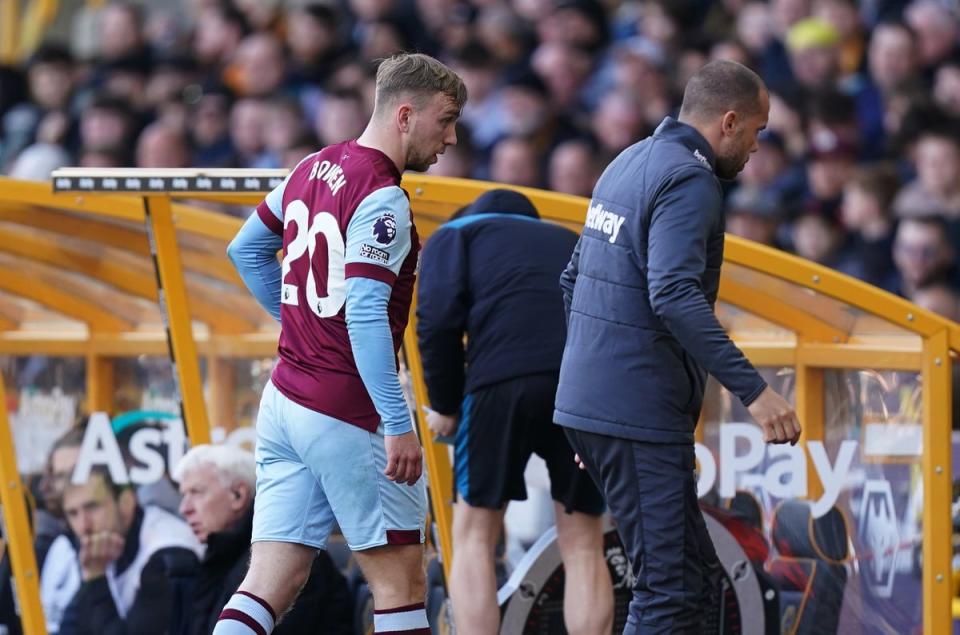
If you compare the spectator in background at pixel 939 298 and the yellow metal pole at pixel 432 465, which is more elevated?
the spectator in background at pixel 939 298

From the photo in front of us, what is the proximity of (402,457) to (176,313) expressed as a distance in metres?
1.85

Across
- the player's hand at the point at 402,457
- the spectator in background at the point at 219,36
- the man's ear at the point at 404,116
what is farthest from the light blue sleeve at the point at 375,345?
the spectator in background at the point at 219,36

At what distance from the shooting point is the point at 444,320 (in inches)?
198

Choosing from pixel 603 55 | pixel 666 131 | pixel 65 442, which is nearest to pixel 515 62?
pixel 603 55

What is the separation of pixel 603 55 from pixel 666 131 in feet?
20.2

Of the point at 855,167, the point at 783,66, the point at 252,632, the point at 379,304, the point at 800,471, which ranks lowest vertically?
the point at 252,632

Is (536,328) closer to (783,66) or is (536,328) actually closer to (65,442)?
(65,442)

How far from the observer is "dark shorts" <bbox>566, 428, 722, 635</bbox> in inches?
161

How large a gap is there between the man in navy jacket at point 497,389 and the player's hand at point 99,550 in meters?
1.57

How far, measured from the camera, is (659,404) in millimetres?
4152

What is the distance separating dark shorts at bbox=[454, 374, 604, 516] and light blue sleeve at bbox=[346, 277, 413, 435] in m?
1.00

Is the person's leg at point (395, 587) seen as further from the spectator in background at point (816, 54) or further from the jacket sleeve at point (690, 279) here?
the spectator in background at point (816, 54)

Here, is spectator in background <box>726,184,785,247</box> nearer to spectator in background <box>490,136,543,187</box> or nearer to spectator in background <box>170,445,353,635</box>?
spectator in background <box>490,136,543,187</box>

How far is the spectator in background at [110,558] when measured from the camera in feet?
19.8
